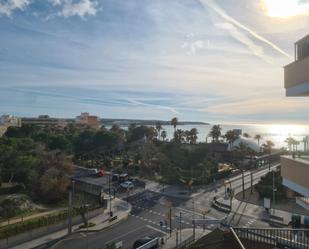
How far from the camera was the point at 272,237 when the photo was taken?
11305 millimetres

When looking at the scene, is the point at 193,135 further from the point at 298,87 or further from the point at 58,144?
the point at 298,87

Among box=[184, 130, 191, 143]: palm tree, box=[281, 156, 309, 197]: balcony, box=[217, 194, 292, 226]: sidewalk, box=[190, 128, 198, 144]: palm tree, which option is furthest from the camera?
box=[184, 130, 191, 143]: palm tree

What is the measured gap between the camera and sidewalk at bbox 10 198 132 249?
33.2m

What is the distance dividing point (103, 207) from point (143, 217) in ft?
20.1

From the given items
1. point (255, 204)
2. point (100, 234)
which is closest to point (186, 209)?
point (255, 204)

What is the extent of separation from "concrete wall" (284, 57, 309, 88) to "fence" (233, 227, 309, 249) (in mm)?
5111

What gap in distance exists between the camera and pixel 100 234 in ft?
118

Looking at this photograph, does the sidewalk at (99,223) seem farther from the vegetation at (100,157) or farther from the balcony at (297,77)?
the balcony at (297,77)

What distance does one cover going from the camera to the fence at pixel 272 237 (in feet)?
36.1

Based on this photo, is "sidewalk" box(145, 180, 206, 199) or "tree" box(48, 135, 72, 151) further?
"tree" box(48, 135, 72, 151)

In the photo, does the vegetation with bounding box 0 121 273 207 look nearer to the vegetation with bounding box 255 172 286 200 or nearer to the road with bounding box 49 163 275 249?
the road with bounding box 49 163 275 249

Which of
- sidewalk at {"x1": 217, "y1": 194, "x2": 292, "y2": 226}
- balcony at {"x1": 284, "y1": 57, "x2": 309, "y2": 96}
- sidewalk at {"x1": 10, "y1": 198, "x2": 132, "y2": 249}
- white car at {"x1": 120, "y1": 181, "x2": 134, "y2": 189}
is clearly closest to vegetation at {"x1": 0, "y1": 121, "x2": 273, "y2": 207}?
white car at {"x1": 120, "y1": 181, "x2": 134, "y2": 189}

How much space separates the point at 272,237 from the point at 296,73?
5.76 m

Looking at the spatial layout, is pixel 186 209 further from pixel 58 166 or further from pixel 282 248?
pixel 282 248
